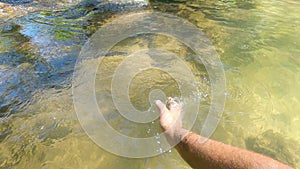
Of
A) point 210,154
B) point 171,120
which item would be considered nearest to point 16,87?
point 171,120

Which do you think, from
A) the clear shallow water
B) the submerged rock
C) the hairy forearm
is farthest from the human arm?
the submerged rock

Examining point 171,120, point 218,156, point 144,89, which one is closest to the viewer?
point 218,156

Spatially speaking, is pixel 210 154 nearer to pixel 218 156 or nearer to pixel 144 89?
pixel 218 156

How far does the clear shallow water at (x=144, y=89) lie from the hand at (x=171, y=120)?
235 mm

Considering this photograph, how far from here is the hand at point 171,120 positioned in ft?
7.67

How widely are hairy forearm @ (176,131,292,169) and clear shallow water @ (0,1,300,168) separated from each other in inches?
16.3

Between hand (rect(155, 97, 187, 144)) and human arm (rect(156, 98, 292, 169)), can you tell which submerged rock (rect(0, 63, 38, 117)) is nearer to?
hand (rect(155, 97, 187, 144))

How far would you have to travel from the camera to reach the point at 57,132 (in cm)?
278

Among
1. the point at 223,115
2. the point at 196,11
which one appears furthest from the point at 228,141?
the point at 196,11

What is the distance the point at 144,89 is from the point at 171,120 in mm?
955

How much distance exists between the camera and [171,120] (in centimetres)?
260

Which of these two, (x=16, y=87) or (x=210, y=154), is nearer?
(x=210, y=154)

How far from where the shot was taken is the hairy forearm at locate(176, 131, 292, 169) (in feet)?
5.50

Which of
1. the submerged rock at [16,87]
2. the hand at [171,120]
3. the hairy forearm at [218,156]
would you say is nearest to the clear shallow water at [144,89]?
the submerged rock at [16,87]
